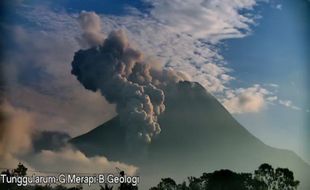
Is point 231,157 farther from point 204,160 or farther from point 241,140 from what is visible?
point 241,140

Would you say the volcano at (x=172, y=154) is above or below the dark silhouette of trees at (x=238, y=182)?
above

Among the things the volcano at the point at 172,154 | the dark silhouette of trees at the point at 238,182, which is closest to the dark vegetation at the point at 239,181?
the dark silhouette of trees at the point at 238,182

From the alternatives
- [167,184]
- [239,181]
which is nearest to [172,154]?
[167,184]

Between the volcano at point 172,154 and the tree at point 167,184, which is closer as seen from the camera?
the tree at point 167,184

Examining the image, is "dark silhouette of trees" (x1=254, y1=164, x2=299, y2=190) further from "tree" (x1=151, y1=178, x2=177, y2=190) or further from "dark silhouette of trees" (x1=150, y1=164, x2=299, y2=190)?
"tree" (x1=151, y1=178, x2=177, y2=190)

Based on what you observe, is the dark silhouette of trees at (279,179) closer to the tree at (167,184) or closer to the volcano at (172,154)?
the volcano at (172,154)

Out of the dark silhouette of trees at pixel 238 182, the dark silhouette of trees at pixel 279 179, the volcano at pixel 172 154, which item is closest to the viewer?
the dark silhouette of trees at pixel 238 182

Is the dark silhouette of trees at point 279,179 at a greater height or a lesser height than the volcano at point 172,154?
lesser

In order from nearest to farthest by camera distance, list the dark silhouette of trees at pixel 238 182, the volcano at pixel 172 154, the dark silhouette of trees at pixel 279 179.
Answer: the dark silhouette of trees at pixel 238 182 → the dark silhouette of trees at pixel 279 179 → the volcano at pixel 172 154

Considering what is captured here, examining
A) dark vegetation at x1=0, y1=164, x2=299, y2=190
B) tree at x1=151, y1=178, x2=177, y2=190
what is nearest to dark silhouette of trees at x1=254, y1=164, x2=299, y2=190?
dark vegetation at x1=0, y1=164, x2=299, y2=190

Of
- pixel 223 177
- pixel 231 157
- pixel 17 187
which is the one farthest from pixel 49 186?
pixel 231 157

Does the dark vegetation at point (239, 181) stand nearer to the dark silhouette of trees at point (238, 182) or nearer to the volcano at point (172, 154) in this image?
the dark silhouette of trees at point (238, 182)
